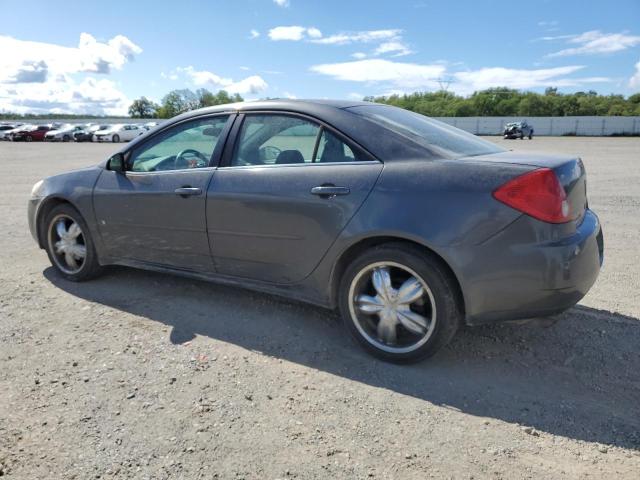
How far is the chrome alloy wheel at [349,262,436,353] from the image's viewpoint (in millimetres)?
3051

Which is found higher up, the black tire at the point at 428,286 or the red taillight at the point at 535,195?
the red taillight at the point at 535,195

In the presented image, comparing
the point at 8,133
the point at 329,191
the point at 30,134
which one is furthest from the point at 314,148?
the point at 8,133

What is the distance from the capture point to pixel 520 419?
2602 millimetres

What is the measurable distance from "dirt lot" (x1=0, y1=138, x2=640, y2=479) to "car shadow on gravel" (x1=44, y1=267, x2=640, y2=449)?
0.04 feet

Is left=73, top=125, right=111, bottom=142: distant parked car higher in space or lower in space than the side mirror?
lower

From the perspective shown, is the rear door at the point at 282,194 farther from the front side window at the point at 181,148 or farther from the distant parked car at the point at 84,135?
the distant parked car at the point at 84,135

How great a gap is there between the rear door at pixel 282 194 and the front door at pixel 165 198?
160 millimetres

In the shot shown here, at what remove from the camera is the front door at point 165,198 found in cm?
384

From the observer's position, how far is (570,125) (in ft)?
189

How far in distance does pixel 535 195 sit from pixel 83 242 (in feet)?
12.4

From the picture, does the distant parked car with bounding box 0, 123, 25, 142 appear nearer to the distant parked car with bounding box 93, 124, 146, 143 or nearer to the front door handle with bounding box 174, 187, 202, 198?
the distant parked car with bounding box 93, 124, 146, 143

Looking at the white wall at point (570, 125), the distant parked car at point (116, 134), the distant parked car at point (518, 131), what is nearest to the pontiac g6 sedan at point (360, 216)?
the distant parked car at point (116, 134)

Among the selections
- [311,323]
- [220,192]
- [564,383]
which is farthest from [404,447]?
[220,192]

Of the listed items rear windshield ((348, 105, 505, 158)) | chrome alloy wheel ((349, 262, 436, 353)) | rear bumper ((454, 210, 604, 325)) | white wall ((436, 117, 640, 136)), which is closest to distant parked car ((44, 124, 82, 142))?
white wall ((436, 117, 640, 136))
